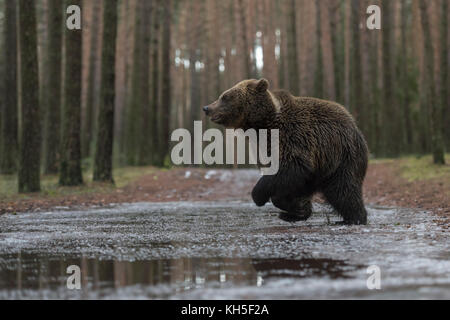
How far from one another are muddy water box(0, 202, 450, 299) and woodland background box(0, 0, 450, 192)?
7.22m

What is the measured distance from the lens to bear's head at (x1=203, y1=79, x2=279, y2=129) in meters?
8.54

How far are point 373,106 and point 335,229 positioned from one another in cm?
2185

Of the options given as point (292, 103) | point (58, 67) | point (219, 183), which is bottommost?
point (219, 183)

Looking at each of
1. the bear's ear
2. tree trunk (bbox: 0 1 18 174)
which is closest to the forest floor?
tree trunk (bbox: 0 1 18 174)

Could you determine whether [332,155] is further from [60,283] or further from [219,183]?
[219,183]

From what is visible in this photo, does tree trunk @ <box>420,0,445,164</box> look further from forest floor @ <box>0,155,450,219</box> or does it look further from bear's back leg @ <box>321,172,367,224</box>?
bear's back leg @ <box>321,172,367,224</box>

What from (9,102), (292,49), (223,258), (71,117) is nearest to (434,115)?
(71,117)

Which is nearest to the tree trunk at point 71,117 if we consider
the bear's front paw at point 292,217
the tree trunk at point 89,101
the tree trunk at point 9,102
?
the tree trunk at point 9,102

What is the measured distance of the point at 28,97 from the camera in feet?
46.3

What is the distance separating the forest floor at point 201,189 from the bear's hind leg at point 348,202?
6.95 ft

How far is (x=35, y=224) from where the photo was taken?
8602 mm

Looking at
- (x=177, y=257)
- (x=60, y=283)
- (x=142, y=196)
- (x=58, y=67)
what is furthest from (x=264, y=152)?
(x=58, y=67)

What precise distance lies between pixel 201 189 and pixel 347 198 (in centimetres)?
1018

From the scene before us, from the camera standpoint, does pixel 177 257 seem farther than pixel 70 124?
No
